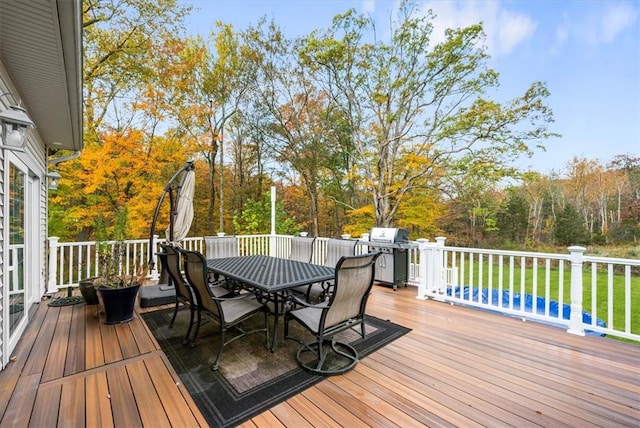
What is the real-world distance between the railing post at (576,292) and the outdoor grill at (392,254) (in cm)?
235

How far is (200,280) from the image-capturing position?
2.71 m

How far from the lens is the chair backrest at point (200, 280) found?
259 cm

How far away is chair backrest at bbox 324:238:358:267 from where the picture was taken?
4.28m

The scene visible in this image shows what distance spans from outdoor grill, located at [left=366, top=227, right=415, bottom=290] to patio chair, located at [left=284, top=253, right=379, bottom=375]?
269 centimetres

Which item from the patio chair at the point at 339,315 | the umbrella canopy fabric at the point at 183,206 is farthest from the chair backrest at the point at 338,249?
the umbrella canopy fabric at the point at 183,206

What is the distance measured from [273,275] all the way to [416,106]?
9744 mm

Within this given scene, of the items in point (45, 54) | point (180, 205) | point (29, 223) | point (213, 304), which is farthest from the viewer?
point (180, 205)

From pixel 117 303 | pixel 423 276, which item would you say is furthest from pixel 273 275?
pixel 423 276

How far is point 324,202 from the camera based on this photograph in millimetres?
14430

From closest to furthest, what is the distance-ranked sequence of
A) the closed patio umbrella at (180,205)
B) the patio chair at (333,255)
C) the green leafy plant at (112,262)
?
the green leafy plant at (112,262) < the patio chair at (333,255) < the closed patio umbrella at (180,205)

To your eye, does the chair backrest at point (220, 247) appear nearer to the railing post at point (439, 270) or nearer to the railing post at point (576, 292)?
the railing post at point (439, 270)

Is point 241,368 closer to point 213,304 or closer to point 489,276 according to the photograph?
point 213,304

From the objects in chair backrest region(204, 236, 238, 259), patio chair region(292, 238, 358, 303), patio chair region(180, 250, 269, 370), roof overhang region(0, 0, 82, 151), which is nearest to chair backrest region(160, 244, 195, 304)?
patio chair region(180, 250, 269, 370)

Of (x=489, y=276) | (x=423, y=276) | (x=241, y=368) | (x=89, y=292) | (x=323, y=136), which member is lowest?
(x=241, y=368)
